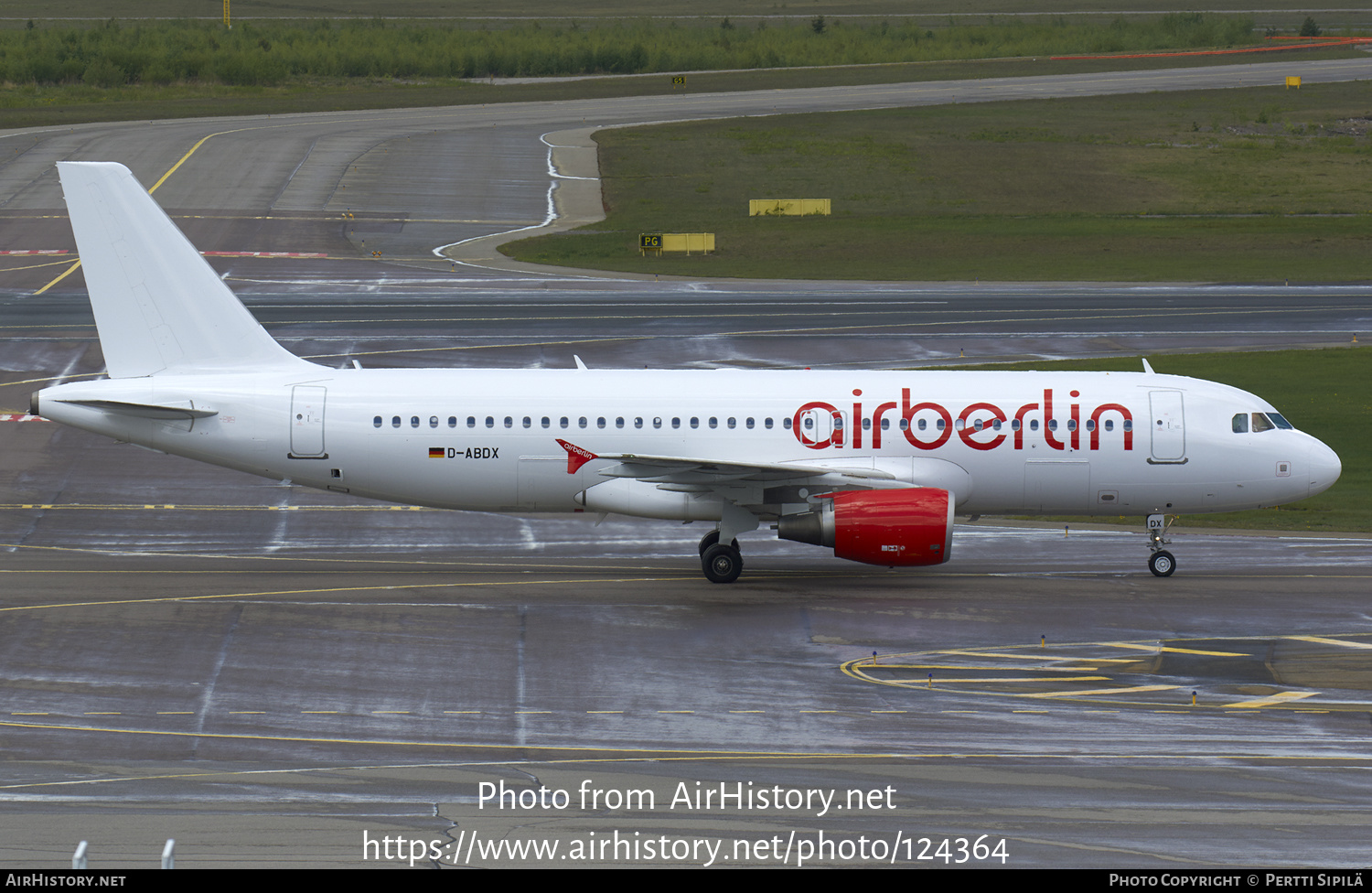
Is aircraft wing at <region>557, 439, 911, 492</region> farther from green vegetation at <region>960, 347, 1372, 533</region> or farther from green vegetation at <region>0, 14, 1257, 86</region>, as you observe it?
green vegetation at <region>0, 14, 1257, 86</region>

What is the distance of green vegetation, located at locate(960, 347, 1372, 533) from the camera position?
131ft

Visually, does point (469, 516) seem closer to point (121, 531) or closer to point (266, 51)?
point (121, 531)

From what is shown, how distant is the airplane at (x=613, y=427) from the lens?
32.9 m

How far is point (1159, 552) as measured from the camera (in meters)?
34.3

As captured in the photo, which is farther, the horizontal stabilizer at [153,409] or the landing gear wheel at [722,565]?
the landing gear wheel at [722,565]

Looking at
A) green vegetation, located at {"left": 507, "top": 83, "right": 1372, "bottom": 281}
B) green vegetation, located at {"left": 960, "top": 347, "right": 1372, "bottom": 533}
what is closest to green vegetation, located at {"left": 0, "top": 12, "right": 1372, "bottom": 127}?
green vegetation, located at {"left": 507, "top": 83, "right": 1372, "bottom": 281}

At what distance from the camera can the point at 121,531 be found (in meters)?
37.8

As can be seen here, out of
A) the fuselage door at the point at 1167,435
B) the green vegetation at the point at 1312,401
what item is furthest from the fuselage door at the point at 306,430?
the green vegetation at the point at 1312,401

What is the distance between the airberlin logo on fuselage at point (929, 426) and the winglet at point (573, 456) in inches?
181

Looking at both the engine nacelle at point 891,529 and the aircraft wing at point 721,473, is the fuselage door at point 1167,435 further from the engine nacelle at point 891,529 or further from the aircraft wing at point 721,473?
the aircraft wing at point 721,473

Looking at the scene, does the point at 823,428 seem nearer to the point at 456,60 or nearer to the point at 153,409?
the point at 153,409

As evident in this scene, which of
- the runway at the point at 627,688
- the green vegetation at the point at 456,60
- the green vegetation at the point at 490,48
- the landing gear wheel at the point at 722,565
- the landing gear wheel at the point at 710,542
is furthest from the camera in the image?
the green vegetation at the point at 490,48
